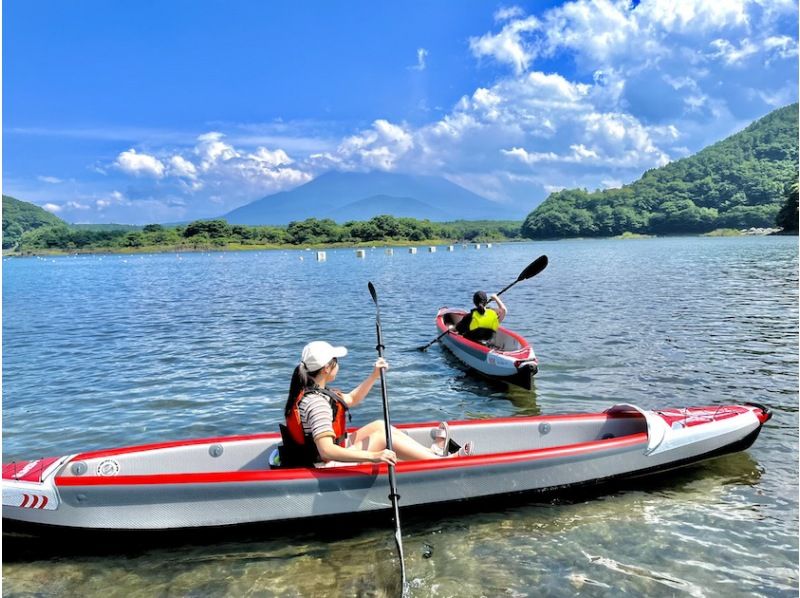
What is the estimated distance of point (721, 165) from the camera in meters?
198

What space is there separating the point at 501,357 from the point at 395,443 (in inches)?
226

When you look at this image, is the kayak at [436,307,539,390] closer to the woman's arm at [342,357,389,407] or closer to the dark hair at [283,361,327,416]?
the woman's arm at [342,357,389,407]

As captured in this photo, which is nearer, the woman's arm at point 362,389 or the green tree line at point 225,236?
the woman's arm at point 362,389

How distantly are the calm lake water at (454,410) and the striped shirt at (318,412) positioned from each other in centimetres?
143

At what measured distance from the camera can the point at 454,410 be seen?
36.0 feet

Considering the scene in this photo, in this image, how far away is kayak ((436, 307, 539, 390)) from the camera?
37.7ft

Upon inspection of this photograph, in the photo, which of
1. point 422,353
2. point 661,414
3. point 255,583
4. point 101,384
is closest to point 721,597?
point 661,414

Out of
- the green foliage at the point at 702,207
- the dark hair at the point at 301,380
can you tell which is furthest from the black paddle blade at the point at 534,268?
the green foliage at the point at 702,207

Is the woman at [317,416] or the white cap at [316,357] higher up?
the white cap at [316,357]

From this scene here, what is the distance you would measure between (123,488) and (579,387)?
907cm

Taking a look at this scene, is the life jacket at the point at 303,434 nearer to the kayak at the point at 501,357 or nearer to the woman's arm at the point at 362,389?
the woman's arm at the point at 362,389

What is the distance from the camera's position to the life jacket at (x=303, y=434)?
5938 mm

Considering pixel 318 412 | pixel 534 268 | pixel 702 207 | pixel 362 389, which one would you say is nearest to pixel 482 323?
pixel 534 268

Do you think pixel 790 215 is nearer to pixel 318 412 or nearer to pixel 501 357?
pixel 501 357
